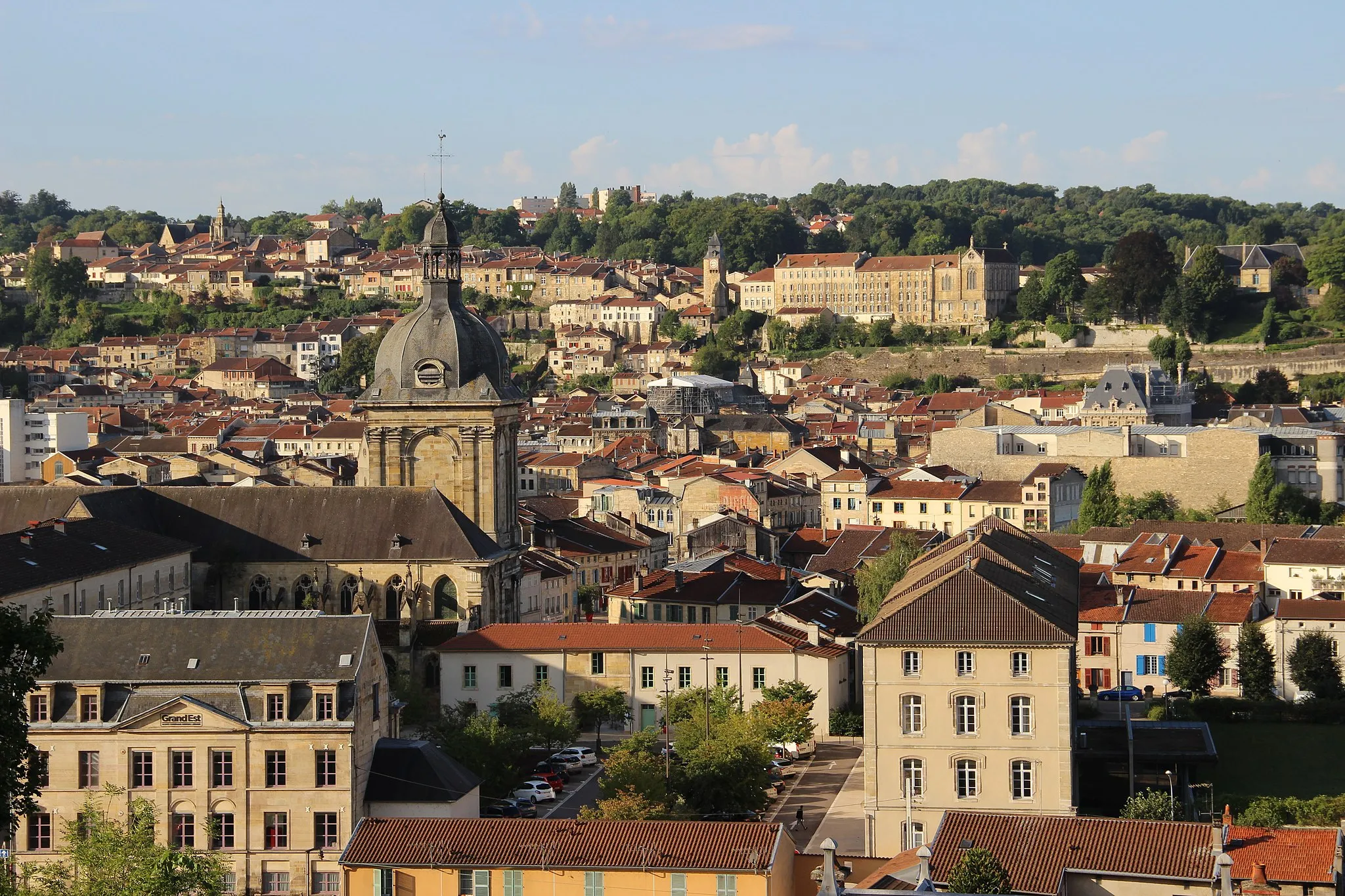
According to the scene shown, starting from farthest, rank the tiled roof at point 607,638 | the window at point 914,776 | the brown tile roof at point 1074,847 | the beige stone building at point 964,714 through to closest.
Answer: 1. the tiled roof at point 607,638
2. the window at point 914,776
3. the beige stone building at point 964,714
4. the brown tile roof at point 1074,847

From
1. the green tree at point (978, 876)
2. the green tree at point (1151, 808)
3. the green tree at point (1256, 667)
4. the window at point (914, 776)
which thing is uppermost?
the green tree at point (978, 876)

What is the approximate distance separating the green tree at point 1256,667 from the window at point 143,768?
2933 centimetres

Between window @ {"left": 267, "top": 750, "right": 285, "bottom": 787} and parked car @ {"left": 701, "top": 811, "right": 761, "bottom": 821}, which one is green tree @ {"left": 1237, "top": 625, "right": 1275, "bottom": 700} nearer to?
parked car @ {"left": 701, "top": 811, "right": 761, "bottom": 821}

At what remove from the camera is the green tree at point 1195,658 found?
180ft

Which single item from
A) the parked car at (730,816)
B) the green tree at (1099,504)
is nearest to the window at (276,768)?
the parked car at (730,816)

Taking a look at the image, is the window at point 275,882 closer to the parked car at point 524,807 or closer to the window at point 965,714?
the parked car at point 524,807

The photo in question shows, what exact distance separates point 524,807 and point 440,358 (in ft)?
48.2

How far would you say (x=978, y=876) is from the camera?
28328mm

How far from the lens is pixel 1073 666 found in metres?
40.1

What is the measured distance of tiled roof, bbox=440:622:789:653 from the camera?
4822 cm

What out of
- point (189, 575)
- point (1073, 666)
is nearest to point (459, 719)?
point (189, 575)

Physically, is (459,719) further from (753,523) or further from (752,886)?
(753,523)

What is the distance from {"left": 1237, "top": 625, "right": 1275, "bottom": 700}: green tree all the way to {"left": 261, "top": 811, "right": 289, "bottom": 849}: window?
92.0 feet

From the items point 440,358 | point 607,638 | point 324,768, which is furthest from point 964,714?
point 440,358
